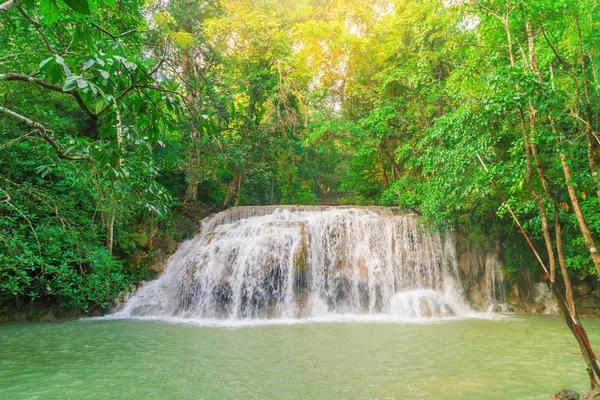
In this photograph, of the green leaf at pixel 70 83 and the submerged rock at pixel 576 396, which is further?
the submerged rock at pixel 576 396

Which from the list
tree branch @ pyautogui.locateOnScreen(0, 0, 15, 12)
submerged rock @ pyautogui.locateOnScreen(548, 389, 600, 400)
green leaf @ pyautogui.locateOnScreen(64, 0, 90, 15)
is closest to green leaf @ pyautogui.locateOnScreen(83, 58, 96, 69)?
green leaf @ pyautogui.locateOnScreen(64, 0, 90, 15)

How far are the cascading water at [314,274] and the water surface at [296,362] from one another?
73.6 inches

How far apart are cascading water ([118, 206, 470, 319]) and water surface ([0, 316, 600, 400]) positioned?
73.6 inches

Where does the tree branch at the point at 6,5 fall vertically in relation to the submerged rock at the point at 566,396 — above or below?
above

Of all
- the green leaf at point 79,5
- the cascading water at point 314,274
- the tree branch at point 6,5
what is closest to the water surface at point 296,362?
the cascading water at point 314,274

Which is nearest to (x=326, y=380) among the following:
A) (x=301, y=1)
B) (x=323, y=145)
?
(x=323, y=145)

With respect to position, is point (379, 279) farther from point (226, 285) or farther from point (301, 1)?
point (301, 1)

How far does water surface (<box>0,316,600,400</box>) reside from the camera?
3.73 metres

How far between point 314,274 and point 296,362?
514cm

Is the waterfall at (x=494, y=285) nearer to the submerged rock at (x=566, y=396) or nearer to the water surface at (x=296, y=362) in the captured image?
the water surface at (x=296, y=362)

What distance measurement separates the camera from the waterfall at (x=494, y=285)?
32.2 feet

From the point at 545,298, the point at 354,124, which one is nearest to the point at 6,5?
the point at 545,298

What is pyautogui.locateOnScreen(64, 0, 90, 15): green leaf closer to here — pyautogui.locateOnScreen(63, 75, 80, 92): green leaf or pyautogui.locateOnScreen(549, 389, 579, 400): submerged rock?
pyautogui.locateOnScreen(63, 75, 80, 92): green leaf

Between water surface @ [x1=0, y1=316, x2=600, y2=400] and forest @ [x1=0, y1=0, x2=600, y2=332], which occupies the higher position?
forest @ [x1=0, y1=0, x2=600, y2=332]
